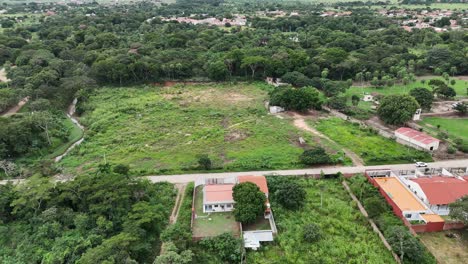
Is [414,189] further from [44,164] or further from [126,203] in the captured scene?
[44,164]

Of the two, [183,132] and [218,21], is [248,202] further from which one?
[218,21]

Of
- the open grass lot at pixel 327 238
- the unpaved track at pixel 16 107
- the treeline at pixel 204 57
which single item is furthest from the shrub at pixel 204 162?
the unpaved track at pixel 16 107

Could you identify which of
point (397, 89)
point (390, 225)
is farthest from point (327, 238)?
point (397, 89)

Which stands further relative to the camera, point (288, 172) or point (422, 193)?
point (288, 172)

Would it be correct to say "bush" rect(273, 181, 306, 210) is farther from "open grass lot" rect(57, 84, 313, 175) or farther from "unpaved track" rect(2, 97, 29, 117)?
"unpaved track" rect(2, 97, 29, 117)

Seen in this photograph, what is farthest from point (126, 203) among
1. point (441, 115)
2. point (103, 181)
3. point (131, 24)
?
point (131, 24)

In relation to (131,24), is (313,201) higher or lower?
lower

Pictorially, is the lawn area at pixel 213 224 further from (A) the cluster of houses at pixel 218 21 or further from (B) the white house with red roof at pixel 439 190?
(A) the cluster of houses at pixel 218 21
